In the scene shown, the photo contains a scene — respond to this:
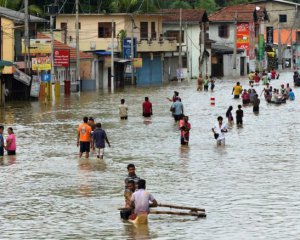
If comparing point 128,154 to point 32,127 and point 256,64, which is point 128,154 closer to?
point 32,127

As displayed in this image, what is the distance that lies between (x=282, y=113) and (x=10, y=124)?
15.0 meters

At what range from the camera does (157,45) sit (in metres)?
98.9

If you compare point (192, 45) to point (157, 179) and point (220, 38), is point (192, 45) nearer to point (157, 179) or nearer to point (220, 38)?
point (220, 38)

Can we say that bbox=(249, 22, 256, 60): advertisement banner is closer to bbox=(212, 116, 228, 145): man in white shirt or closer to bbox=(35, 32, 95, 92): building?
bbox=(35, 32, 95, 92): building

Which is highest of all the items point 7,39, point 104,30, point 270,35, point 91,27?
point 270,35

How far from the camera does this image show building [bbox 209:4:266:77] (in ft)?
397

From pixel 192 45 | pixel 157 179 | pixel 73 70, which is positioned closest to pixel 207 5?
pixel 192 45

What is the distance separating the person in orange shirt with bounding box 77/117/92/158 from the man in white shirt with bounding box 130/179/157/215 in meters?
11.5

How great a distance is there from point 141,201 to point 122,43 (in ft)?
234

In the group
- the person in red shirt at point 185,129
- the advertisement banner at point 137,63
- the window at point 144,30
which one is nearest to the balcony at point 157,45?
the window at point 144,30

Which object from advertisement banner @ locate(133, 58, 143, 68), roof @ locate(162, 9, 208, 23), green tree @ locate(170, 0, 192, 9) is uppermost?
green tree @ locate(170, 0, 192, 9)

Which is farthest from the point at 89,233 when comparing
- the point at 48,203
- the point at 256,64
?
the point at 256,64

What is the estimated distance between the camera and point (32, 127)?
4547cm

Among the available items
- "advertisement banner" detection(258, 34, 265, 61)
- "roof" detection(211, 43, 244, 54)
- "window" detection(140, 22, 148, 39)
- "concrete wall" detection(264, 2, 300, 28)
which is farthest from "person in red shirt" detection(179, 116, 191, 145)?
"concrete wall" detection(264, 2, 300, 28)
